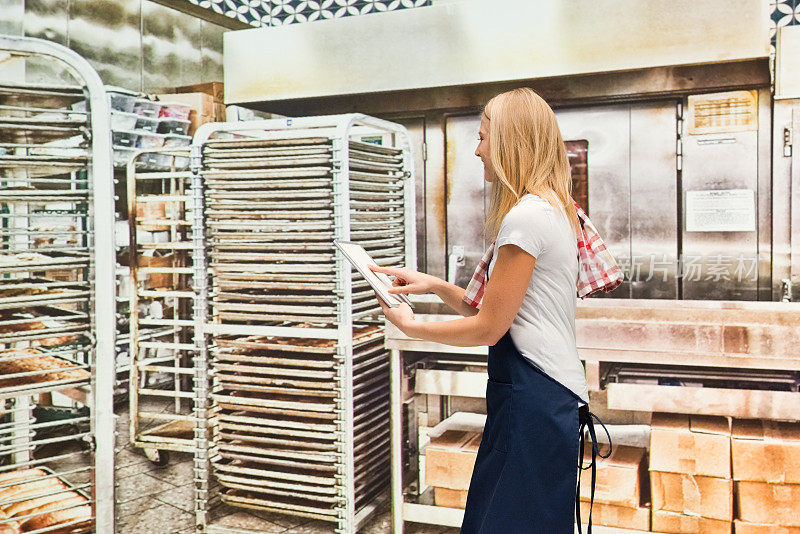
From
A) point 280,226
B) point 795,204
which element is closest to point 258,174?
point 280,226

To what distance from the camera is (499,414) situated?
5.72ft

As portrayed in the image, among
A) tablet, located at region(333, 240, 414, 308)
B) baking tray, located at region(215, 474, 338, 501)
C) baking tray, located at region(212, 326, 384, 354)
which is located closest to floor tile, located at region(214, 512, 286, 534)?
baking tray, located at region(215, 474, 338, 501)

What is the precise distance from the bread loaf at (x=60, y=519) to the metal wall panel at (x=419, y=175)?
6.72 ft

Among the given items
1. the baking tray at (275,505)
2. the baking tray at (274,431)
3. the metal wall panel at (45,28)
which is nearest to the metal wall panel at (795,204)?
the baking tray at (274,431)

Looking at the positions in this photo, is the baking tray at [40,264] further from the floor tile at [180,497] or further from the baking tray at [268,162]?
the floor tile at [180,497]

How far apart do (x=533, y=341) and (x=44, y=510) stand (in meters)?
2.03

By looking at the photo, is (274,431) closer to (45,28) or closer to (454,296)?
(454,296)

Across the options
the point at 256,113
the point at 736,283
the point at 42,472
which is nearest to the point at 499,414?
the point at 736,283

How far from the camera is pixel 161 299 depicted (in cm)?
484

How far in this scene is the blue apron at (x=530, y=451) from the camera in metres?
1.70

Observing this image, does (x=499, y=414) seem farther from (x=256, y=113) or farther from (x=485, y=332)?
(x=256, y=113)

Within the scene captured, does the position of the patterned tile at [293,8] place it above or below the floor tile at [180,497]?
above

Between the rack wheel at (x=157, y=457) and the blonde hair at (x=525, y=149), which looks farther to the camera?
the rack wheel at (x=157, y=457)

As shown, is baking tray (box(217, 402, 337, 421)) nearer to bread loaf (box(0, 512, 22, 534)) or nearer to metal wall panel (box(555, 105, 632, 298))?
bread loaf (box(0, 512, 22, 534))
